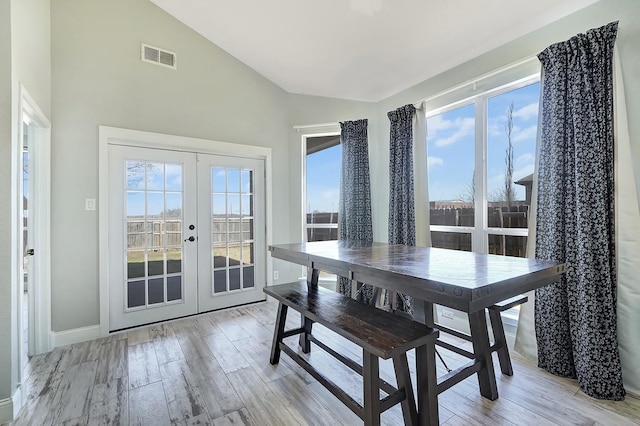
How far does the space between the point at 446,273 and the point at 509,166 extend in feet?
5.65

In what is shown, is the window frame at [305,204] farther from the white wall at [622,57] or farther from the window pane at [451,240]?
the white wall at [622,57]

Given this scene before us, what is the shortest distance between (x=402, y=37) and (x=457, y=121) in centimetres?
103

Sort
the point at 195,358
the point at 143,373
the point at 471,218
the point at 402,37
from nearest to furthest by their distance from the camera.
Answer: the point at 143,373
the point at 195,358
the point at 402,37
the point at 471,218

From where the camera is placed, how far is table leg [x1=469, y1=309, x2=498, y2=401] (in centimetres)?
191

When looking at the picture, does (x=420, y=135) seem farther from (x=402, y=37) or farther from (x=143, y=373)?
(x=143, y=373)

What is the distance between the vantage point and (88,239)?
9.28 ft

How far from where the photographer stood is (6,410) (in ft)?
5.58

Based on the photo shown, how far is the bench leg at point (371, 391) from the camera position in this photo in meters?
1.48

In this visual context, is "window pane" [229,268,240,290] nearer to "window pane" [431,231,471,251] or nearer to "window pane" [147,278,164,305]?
"window pane" [147,278,164,305]

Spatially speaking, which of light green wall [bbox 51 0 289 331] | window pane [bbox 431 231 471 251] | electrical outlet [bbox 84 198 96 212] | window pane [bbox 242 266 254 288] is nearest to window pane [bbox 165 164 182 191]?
light green wall [bbox 51 0 289 331]

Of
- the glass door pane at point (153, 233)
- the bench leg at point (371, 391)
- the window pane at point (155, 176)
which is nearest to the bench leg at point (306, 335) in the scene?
the bench leg at point (371, 391)

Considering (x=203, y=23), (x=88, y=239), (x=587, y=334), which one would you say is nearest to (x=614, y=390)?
(x=587, y=334)

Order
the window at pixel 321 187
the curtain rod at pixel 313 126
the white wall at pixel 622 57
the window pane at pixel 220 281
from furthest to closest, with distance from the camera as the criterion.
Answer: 1. the window at pixel 321 187
2. the curtain rod at pixel 313 126
3. the window pane at pixel 220 281
4. the white wall at pixel 622 57

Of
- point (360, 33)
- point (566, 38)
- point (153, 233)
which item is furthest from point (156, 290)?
point (566, 38)
